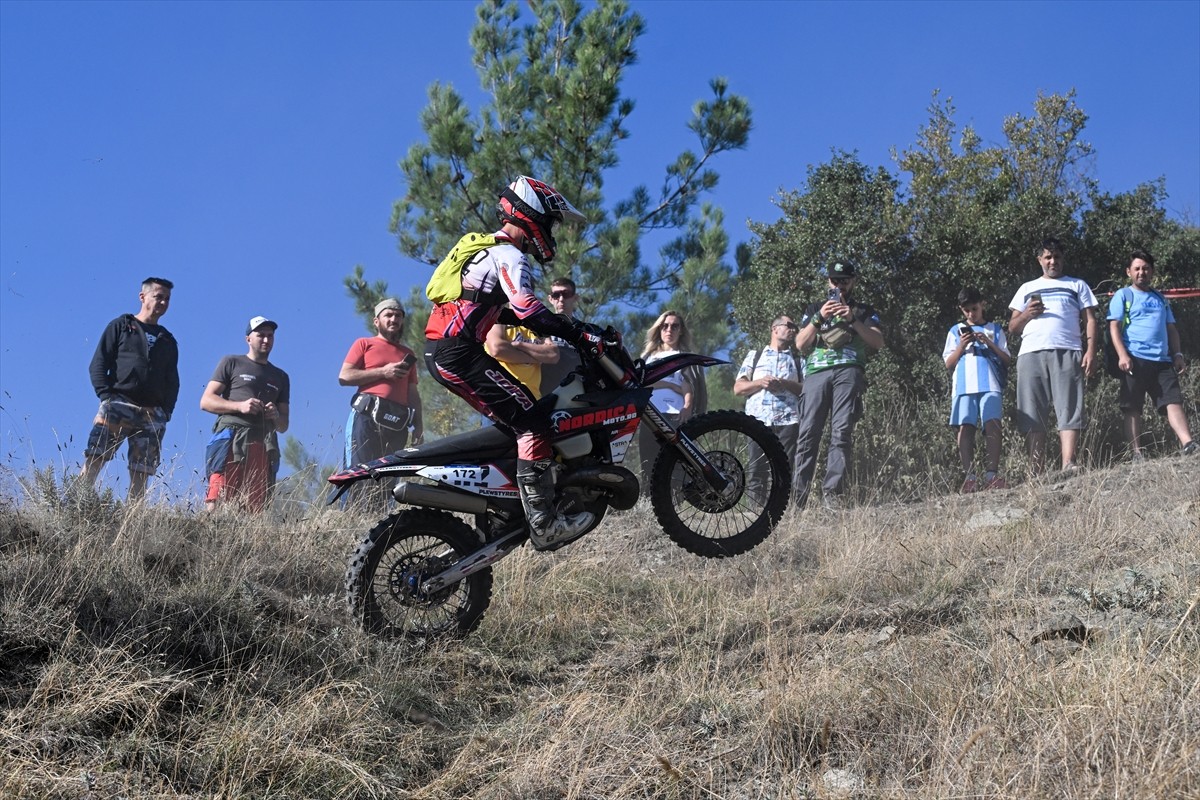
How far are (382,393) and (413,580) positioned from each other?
3647 mm

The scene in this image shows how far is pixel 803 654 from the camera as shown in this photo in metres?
6.03

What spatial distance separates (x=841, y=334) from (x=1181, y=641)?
18.3ft

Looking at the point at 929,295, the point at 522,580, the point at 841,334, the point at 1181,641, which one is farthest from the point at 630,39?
the point at 1181,641

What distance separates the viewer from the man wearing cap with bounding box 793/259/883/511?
10.4 meters

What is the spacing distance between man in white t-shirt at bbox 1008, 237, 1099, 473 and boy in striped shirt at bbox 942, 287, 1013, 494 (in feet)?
0.84

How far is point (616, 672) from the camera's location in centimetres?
618

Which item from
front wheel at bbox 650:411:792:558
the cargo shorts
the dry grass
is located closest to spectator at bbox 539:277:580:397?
the dry grass

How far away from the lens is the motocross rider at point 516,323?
639cm

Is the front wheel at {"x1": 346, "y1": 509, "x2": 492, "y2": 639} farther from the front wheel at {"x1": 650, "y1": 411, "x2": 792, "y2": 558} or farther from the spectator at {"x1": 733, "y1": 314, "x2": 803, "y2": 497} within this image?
the spectator at {"x1": 733, "y1": 314, "x2": 803, "y2": 497}

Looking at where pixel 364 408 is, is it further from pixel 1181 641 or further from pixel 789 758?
pixel 1181 641

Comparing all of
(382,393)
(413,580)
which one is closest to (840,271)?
(382,393)

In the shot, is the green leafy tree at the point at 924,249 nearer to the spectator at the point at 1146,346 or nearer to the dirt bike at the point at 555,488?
the spectator at the point at 1146,346

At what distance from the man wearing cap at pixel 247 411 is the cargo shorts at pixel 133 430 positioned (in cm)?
44

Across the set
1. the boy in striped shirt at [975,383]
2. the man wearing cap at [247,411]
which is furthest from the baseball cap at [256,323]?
the boy in striped shirt at [975,383]
